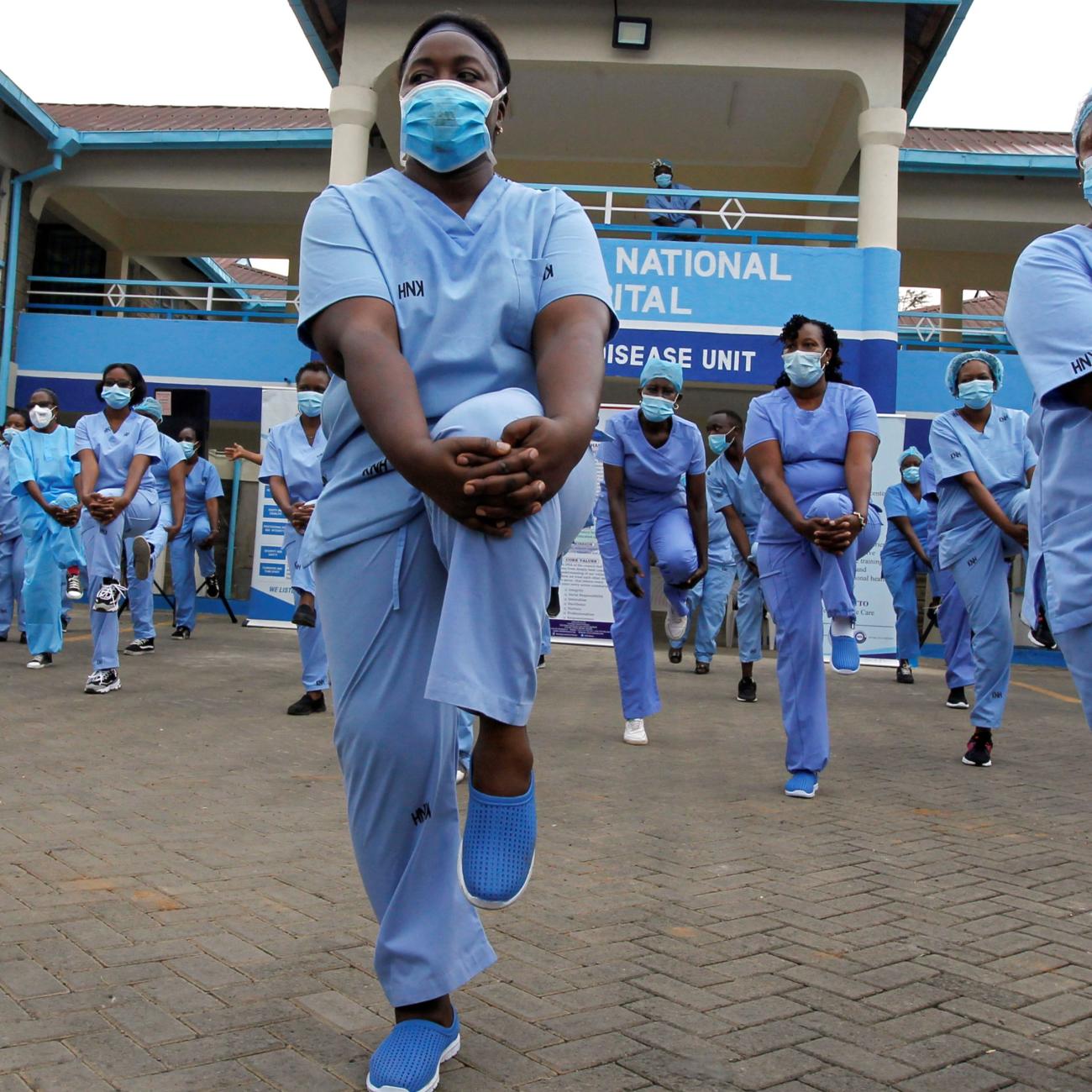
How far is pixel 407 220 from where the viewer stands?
8.02 feet

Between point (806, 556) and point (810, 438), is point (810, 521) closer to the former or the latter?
point (806, 556)

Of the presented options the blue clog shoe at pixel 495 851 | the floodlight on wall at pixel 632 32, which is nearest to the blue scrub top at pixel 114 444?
the blue clog shoe at pixel 495 851

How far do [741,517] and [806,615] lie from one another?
5.40m

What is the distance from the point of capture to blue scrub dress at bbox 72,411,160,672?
807 cm

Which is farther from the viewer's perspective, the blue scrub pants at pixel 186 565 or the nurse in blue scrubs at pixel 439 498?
the blue scrub pants at pixel 186 565

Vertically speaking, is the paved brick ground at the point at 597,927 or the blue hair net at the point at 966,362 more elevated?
the blue hair net at the point at 966,362

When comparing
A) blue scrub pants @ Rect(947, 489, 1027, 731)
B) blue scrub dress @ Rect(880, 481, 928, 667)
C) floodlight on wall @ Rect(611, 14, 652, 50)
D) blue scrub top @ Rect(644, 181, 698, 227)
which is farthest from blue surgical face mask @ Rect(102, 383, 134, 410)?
floodlight on wall @ Rect(611, 14, 652, 50)

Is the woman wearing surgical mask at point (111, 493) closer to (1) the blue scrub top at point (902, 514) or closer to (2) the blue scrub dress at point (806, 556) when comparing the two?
(2) the blue scrub dress at point (806, 556)

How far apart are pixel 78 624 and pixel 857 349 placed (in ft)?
29.9

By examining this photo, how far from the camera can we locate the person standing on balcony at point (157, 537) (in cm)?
980

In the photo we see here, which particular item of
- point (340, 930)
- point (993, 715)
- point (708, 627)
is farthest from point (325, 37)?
point (340, 930)

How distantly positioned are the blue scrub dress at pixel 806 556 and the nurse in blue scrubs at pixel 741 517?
3311 millimetres

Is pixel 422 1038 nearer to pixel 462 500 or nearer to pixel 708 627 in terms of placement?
pixel 462 500

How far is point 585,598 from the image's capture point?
13031 mm
